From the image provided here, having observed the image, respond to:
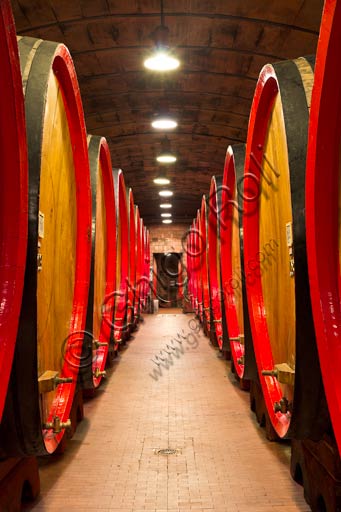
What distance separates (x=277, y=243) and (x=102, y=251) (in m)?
2.12

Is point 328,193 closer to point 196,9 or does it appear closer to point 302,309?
point 302,309

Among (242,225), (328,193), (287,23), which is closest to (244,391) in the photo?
(242,225)

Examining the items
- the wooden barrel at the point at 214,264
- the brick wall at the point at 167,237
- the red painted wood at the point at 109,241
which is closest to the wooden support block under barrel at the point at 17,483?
the red painted wood at the point at 109,241

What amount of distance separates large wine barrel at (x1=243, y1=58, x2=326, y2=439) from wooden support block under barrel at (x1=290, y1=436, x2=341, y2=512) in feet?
0.67

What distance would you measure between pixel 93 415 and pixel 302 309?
110 inches

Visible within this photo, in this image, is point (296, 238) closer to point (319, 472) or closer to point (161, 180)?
point (319, 472)

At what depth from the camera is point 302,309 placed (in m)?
1.88

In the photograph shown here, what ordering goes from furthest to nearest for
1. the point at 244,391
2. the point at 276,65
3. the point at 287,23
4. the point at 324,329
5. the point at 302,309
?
the point at 287,23 < the point at 244,391 < the point at 276,65 < the point at 302,309 < the point at 324,329

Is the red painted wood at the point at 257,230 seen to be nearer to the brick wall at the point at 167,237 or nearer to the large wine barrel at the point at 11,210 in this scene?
the large wine barrel at the point at 11,210

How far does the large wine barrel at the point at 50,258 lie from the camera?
1.80m

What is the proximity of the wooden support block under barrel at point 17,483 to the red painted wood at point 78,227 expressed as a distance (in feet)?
0.79

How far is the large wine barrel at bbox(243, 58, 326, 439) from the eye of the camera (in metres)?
1.91

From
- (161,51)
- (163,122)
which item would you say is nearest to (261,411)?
(161,51)

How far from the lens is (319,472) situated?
7.75 ft
